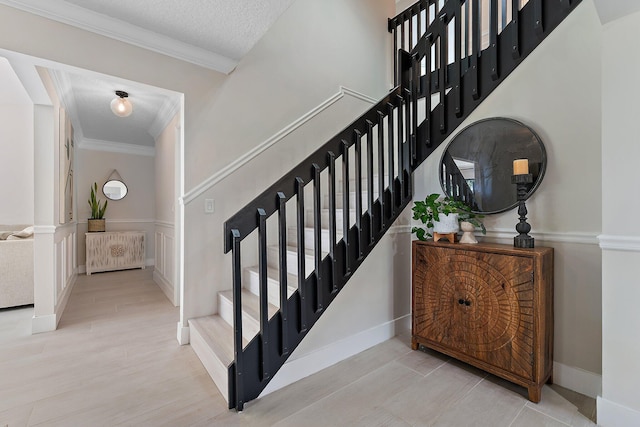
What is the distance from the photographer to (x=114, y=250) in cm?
489

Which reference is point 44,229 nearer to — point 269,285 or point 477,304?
point 269,285

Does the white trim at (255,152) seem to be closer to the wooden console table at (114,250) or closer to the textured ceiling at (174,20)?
the textured ceiling at (174,20)

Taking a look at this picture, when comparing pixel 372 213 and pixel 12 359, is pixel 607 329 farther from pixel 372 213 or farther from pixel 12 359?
pixel 12 359

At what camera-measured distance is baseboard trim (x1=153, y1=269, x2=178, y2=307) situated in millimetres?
3401

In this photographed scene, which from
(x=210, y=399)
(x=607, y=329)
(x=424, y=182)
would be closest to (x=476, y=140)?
(x=424, y=182)

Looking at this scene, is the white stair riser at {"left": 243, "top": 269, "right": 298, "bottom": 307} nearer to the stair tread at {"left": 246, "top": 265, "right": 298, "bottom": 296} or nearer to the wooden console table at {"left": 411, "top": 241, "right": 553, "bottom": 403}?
the stair tread at {"left": 246, "top": 265, "right": 298, "bottom": 296}

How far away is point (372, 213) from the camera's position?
2084 millimetres

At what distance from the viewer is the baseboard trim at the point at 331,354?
176cm

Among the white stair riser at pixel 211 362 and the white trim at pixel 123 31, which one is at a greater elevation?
the white trim at pixel 123 31

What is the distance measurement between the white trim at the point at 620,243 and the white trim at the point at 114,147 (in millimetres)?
6422

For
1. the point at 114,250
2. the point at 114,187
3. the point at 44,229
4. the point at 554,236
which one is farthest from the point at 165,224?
the point at 554,236

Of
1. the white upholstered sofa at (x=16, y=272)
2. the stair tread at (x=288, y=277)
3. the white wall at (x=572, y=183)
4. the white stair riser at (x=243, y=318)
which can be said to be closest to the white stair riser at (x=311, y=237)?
the stair tread at (x=288, y=277)

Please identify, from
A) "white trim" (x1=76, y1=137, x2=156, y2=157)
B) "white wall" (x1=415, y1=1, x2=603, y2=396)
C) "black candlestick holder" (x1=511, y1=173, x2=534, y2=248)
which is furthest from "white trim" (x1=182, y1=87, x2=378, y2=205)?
"white trim" (x1=76, y1=137, x2=156, y2=157)

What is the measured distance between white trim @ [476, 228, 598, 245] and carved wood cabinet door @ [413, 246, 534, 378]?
386mm
